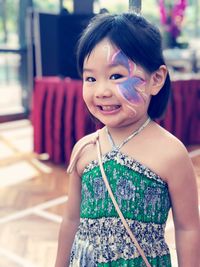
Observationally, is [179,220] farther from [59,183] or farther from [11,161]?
[11,161]

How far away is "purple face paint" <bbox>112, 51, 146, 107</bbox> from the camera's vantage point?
0.93 meters

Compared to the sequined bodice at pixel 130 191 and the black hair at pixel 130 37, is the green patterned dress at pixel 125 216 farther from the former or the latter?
the black hair at pixel 130 37

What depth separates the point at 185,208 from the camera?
962mm

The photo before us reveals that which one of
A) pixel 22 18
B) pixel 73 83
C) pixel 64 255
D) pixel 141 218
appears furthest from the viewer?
pixel 22 18

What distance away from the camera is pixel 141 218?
950 mm

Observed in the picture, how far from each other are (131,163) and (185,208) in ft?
0.45

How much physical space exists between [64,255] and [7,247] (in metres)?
1.11

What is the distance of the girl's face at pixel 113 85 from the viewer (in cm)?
93

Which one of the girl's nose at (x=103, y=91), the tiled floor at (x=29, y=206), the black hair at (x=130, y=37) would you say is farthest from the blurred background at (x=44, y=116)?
the girl's nose at (x=103, y=91)

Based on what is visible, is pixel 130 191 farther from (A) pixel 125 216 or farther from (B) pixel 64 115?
(B) pixel 64 115

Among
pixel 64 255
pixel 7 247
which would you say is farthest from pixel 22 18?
pixel 64 255

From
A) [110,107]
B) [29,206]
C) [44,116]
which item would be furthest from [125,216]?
[44,116]

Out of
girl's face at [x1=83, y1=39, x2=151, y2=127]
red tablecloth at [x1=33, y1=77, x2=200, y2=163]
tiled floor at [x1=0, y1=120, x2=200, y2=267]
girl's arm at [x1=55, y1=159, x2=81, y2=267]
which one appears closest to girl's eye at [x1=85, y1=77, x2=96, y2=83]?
girl's face at [x1=83, y1=39, x2=151, y2=127]

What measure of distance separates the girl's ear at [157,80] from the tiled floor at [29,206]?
0.54 m
